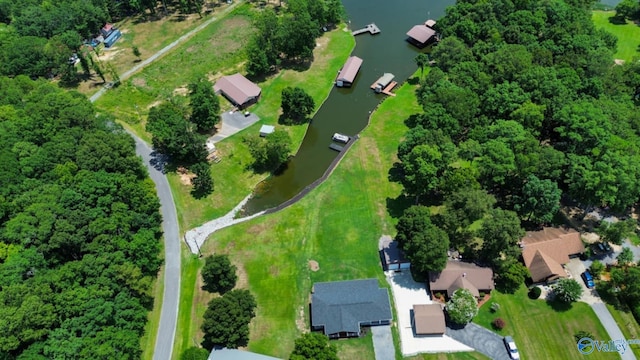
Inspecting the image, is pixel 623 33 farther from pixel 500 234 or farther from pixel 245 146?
pixel 245 146

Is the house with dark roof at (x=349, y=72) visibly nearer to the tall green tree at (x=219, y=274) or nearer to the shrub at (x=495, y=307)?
the tall green tree at (x=219, y=274)

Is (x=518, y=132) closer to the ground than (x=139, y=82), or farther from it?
farther from it

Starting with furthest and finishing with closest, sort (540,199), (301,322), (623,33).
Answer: (623,33) < (540,199) < (301,322)

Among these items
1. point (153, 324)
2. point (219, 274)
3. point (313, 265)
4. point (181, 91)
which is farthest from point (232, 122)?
point (153, 324)

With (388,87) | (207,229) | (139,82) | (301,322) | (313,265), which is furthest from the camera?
(139,82)

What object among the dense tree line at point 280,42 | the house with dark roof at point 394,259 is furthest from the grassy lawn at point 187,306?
the dense tree line at point 280,42

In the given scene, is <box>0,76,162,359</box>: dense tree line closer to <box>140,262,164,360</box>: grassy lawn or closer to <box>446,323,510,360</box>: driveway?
<box>140,262,164,360</box>: grassy lawn

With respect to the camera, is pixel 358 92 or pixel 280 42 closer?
pixel 358 92
